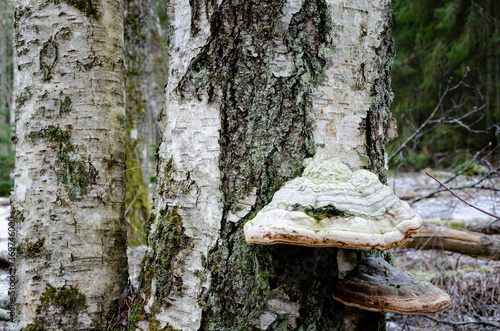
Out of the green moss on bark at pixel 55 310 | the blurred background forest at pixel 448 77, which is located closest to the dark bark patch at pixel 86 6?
the green moss on bark at pixel 55 310

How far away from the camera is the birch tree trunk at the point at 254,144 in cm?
145

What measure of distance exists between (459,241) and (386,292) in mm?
3375

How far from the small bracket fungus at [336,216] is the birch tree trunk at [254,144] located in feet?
0.67

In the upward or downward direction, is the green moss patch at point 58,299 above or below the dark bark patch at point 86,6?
below

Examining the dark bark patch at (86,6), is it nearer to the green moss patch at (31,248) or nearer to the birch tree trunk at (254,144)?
the birch tree trunk at (254,144)

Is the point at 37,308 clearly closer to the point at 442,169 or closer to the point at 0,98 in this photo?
the point at 442,169

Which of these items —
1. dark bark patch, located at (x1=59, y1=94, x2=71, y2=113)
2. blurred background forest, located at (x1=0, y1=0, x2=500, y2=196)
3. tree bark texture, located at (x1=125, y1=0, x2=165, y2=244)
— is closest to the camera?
dark bark patch, located at (x1=59, y1=94, x2=71, y2=113)

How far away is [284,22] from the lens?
4.90 ft

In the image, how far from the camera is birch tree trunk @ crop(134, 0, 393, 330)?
4.75 feet

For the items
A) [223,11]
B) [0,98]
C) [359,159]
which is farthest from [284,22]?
[0,98]

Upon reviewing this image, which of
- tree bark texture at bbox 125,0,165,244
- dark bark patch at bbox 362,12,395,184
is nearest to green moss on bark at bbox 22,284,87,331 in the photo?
dark bark patch at bbox 362,12,395,184

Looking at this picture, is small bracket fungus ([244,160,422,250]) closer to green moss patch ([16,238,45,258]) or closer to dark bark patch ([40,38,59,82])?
green moss patch ([16,238,45,258])

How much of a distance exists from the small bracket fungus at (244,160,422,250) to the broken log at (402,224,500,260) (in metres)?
3.11

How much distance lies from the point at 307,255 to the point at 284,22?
38.2 inches
